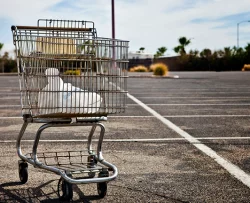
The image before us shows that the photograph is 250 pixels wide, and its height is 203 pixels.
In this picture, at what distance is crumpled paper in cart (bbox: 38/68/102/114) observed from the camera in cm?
470

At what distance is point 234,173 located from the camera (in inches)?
216

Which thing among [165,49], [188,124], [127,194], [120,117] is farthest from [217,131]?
[165,49]

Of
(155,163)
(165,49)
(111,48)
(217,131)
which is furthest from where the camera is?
(165,49)

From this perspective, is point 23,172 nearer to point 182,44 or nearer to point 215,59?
point 215,59

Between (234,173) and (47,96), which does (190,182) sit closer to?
(234,173)

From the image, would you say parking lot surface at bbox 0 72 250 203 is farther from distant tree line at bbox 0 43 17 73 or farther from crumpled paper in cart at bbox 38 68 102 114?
distant tree line at bbox 0 43 17 73

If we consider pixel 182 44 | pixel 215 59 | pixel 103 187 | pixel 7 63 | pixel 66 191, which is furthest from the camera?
pixel 182 44

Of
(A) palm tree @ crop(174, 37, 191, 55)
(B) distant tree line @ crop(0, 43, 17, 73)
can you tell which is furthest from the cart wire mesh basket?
(A) palm tree @ crop(174, 37, 191, 55)

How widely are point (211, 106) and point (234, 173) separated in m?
7.50

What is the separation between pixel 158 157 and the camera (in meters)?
6.29

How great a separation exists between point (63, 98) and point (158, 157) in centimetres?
195

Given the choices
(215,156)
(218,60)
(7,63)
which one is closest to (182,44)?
(218,60)

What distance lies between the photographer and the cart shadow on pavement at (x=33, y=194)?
452cm

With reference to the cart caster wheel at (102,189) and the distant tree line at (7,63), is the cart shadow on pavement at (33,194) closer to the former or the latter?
the cart caster wheel at (102,189)
